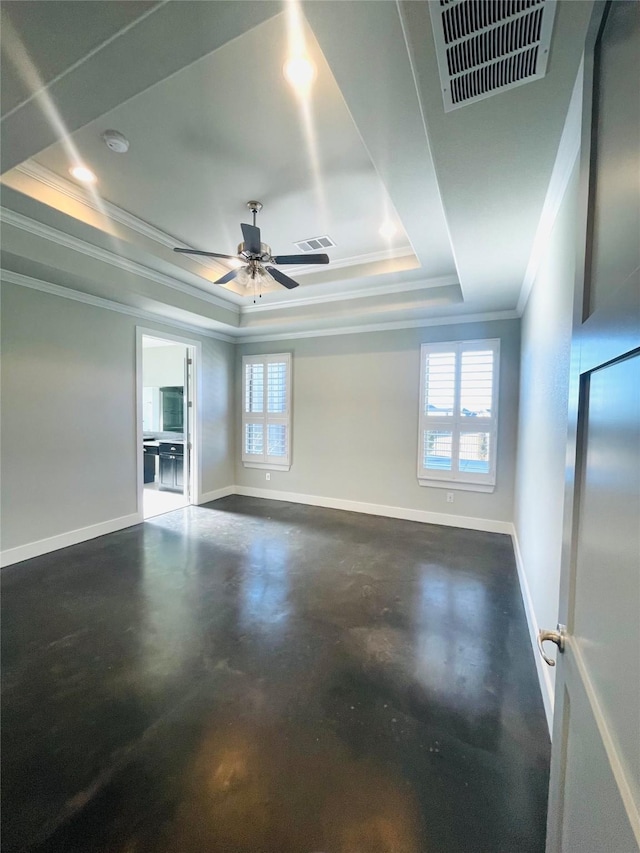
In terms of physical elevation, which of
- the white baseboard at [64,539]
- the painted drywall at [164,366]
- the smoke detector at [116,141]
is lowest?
the white baseboard at [64,539]

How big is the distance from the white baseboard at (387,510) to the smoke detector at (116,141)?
4.38 m

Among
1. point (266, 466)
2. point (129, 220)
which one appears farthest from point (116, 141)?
point (266, 466)

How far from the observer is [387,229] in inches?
124

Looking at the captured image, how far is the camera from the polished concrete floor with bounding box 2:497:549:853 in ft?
4.09

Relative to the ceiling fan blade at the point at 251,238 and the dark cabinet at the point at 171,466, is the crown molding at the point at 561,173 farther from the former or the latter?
the dark cabinet at the point at 171,466

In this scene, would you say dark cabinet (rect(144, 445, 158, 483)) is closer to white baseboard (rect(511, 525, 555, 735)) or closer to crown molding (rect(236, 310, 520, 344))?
crown molding (rect(236, 310, 520, 344))

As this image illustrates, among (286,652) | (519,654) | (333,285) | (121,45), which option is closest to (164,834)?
(286,652)

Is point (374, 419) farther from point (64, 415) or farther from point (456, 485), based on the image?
point (64, 415)

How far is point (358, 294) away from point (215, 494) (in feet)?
12.3

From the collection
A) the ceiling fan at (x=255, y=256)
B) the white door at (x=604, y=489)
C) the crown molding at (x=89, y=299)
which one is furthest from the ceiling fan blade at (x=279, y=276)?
the white door at (x=604, y=489)

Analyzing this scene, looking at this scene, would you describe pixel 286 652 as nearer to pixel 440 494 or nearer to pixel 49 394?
pixel 440 494

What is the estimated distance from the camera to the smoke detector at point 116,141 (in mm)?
2057

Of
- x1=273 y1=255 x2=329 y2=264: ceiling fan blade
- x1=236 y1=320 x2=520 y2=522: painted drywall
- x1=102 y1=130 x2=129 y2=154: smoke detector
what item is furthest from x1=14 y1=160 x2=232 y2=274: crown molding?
x1=236 y1=320 x2=520 y2=522: painted drywall

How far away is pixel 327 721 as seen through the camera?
1.66m
